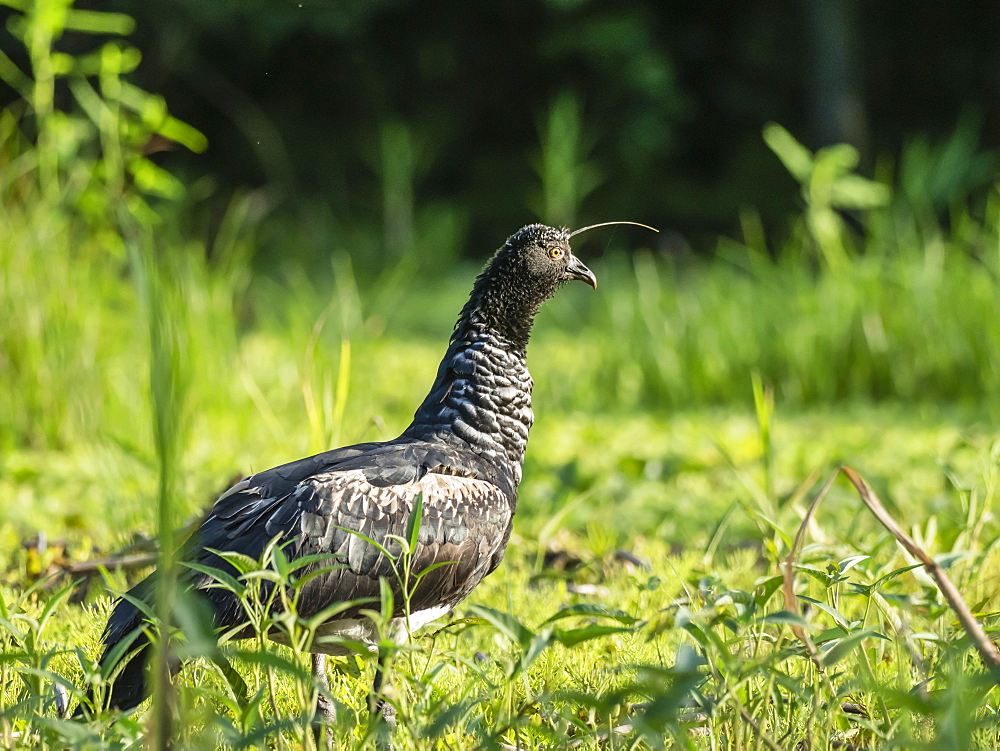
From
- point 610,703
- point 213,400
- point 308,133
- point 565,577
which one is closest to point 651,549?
point 565,577

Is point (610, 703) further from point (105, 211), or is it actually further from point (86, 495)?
point (105, 211)

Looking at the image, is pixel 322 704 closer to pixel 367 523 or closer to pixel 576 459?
pixel 367 523

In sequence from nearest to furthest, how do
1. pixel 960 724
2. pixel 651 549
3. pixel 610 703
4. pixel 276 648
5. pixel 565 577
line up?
1. pixel 960 724
2. pixel 610 703
3. pixel 276 648
4. pixel 565 577
5. pixel 651 549

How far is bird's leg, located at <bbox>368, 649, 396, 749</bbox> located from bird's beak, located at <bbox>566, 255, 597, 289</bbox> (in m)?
1.04

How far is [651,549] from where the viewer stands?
3.29m

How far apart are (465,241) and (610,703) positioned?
14.4 metres

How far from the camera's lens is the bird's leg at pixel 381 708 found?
5.16ft

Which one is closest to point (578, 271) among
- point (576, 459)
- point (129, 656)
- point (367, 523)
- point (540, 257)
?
point (540, 257)

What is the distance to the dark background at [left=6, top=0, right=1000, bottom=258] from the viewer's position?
1411 cm

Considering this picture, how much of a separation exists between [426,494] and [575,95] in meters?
13.2

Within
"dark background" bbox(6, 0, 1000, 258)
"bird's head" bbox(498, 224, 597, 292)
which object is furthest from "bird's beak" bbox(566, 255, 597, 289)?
"dark background" bbox(6, 0, 1000, 258)

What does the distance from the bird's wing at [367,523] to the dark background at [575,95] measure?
11464mm

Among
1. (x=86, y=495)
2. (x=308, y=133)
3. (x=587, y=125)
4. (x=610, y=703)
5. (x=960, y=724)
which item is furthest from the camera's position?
(x=308, y=133)

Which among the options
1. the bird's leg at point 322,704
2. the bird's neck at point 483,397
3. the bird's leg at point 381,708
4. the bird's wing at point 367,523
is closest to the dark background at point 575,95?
the bird's neck at point 483,397
